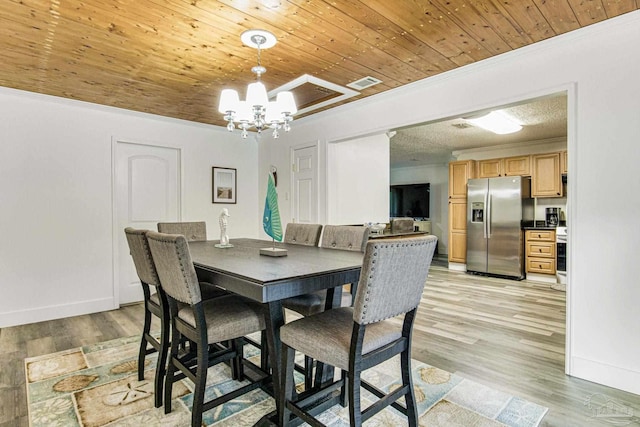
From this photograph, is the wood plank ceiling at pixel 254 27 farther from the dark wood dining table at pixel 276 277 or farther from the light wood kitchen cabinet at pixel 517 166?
the light wood kitchen cabinet at pixel 517 166

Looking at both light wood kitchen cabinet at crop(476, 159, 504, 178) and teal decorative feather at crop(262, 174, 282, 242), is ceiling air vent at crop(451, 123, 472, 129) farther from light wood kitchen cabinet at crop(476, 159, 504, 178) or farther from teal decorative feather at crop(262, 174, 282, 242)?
teal decorative feather at crop(262, 174, 282, 242)

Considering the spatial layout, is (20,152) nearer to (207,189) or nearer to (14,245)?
(14,245)

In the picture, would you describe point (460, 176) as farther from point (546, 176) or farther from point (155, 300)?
point (155, 300)

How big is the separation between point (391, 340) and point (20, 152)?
396cm

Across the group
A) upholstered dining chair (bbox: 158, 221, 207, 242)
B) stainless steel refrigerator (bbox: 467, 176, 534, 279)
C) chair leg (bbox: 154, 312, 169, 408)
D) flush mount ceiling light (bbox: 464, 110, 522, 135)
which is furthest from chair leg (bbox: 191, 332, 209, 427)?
stainless steel refrigerator (bbox: 467, 176, 534, 279)

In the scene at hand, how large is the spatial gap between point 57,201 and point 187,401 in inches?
112

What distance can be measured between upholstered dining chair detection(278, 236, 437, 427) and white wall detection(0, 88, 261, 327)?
328 centimetres

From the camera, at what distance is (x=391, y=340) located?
62.6 inches

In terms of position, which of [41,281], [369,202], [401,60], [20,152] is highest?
[401,60]

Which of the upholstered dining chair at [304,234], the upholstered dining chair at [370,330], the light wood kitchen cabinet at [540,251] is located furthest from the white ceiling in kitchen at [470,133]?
the upholstered dining chair at [370,330]

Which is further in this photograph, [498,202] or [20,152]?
[498,202]

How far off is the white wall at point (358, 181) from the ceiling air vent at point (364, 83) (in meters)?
1.00

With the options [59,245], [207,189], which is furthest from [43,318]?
[207,189]

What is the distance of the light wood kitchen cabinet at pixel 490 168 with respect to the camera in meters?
6.25
